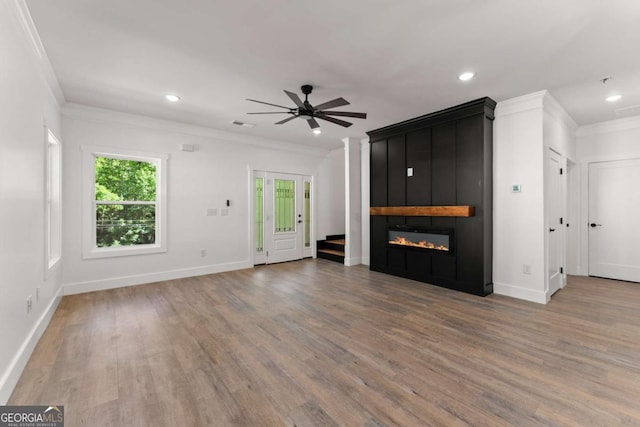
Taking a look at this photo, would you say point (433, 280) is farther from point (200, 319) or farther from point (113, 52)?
point (113, 52)

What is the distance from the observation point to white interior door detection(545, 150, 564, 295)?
3.89 m

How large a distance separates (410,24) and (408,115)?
2.40 meters

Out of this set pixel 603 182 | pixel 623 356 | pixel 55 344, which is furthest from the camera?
pixel 603 182

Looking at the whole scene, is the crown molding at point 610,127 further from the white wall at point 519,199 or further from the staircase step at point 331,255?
the staircase step at point 331,255

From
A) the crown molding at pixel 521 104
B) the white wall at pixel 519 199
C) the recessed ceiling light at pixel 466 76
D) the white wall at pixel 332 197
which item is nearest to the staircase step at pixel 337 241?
the white wall at pixel 332 197

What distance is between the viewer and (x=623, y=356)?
238 cm

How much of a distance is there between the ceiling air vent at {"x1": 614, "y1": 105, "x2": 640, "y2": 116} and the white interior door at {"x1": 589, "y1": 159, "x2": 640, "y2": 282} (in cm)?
81

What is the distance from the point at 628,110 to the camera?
13.8 feet

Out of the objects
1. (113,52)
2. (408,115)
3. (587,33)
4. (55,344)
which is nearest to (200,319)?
(55,344)

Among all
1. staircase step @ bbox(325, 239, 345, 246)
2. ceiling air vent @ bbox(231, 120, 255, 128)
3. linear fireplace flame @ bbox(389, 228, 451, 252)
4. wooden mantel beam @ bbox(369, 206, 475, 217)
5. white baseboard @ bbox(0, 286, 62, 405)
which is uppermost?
ceiling air vent @ bbox(231, 120, 255, 128)

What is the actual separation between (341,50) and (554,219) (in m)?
3.92

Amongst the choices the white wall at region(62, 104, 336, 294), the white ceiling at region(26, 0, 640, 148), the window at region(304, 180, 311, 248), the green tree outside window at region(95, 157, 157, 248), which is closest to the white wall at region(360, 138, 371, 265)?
the window at region(304, 180, 311, 248)

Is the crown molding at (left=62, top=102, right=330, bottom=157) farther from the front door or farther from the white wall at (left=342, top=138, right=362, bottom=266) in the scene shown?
the white wall at (left=342, top=138, right=362, bottom=266)

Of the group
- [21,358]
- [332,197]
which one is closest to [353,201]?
[332,197]
